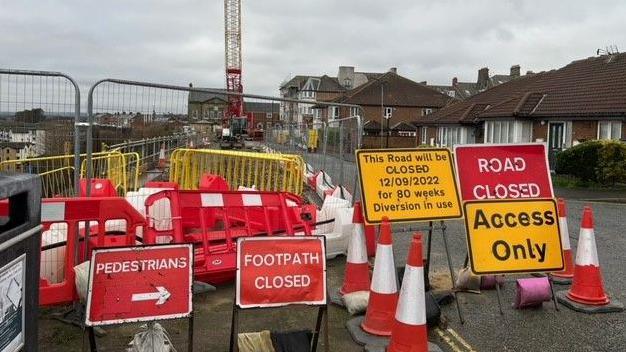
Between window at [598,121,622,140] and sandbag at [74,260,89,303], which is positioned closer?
sandbag at [74,260,89,303]

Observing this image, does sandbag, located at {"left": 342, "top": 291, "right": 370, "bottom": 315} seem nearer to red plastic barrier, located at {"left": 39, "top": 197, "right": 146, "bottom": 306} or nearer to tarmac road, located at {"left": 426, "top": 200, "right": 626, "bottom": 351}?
tarmac road, located at {"left": 426, "top": 200, "right": 626, "bottom": 351}

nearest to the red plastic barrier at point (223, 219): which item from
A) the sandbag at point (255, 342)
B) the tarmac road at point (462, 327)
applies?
Result: the tarmac road at point (462, 327)

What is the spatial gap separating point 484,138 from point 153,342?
28578 millimetres

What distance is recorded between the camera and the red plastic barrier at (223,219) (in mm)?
5566

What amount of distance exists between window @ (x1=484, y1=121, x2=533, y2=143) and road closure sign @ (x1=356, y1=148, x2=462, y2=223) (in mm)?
21860

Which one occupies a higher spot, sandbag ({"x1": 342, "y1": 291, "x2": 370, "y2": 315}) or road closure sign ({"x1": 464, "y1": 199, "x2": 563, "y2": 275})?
road closure sign ({"x1": 464, "y1": 199, "x2": 563, "y2": 275})

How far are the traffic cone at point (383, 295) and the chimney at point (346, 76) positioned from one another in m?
88.2

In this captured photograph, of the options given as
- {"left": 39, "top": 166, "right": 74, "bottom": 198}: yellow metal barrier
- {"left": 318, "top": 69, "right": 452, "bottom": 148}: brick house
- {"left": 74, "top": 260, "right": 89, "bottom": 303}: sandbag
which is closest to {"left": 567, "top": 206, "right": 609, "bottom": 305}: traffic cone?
{"left": 74, "top": 260, "right": 89, "bottom": 303}: sandbag

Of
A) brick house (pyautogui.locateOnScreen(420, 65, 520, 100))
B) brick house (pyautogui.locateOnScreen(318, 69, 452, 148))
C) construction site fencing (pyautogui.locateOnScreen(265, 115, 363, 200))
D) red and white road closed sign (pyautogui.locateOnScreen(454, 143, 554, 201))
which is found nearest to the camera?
red and white road closed sign (pyautogui.locateOnScreen(454, 143, 554, 201))

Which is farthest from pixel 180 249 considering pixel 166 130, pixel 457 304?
pixel 166 130

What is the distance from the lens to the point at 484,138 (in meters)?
29.7

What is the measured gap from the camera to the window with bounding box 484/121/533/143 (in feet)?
83.8

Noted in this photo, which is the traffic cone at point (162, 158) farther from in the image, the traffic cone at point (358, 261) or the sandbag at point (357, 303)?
the sandbag at point (357, 303)

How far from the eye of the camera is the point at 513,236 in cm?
507
